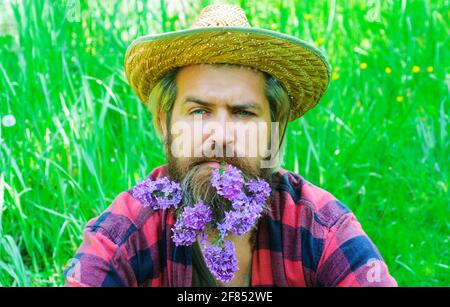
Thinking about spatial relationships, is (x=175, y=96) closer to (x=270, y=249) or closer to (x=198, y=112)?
(x=198, y=112)

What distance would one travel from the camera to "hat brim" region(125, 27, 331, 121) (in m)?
2.34

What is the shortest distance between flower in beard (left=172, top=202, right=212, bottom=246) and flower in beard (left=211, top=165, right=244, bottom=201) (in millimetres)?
96

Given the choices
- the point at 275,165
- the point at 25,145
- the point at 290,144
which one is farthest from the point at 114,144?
the point at 275,165

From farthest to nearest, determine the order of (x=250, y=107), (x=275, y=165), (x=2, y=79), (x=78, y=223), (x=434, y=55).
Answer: (x=434, y=55) → (x=2, y=79) → (x=78, y=223) → (x=275, y=165) → (x=250, y=107)

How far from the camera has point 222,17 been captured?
8.09ft

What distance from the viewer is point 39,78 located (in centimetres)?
356

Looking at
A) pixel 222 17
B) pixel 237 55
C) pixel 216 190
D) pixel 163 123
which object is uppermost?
pixel 222 17

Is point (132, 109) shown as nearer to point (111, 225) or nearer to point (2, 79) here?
point (2, 79)

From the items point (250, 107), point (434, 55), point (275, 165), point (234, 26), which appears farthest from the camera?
point (434, 55)

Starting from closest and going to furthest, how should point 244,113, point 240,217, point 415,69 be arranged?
1. point 240,217
2. point 244,113
3. point 415,69

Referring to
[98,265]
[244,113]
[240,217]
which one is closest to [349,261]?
[240,217]

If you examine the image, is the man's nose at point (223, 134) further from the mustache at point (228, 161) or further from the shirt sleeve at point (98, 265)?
the shirt sleeve at point (98, 265)

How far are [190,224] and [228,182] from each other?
0.20 meters

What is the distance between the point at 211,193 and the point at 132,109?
4.66ft
